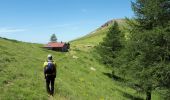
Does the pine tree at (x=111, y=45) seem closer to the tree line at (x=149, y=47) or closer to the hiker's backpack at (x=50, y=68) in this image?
the tree line at (x=149, y=47)

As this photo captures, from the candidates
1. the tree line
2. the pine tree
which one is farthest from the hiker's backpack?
the pine tree

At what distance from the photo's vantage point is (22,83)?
2311 cm

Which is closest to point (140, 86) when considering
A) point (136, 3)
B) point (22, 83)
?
point (136, 3)

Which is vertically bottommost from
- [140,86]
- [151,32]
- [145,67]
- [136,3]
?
[140,86]

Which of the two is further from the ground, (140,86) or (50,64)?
(50,64)

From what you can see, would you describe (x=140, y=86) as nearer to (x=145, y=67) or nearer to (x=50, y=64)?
(x=145, y=67)

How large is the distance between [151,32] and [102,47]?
94.7ft

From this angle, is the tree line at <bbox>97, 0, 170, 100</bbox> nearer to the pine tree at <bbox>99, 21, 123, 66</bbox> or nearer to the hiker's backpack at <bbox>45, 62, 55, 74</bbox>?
the hiker's backpack at <bbox>45, 62, 55, 74</bbox>

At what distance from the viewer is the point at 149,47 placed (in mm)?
28828

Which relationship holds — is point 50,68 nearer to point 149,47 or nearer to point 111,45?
point 149,47

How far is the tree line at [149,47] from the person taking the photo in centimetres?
2833

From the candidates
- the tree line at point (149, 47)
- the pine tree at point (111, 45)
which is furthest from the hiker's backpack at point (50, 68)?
the pine tree at point (111, 45)

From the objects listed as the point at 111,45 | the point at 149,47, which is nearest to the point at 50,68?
the point at 149,47

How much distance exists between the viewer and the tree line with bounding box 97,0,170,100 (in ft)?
92.9
